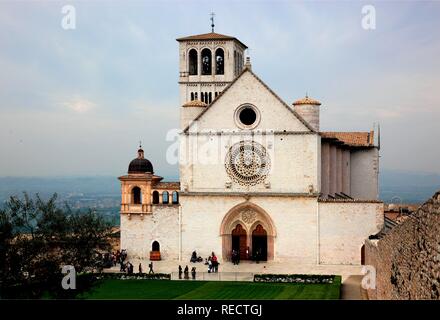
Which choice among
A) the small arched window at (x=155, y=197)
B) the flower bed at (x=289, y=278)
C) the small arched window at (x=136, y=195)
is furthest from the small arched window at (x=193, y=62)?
the flower bed at (x=289, y=278)

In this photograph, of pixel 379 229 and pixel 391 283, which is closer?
pixel 391 283

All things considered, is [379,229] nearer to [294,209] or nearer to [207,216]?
[294,209]

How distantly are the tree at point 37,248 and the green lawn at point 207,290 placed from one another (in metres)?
3.41

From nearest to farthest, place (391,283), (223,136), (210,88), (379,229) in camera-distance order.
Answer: (391,283) < (379,229) < (223,136) < (210,88)

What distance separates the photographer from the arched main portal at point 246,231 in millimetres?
46250

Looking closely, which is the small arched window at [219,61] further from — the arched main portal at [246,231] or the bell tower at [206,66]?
the arched main portal at [246,231]

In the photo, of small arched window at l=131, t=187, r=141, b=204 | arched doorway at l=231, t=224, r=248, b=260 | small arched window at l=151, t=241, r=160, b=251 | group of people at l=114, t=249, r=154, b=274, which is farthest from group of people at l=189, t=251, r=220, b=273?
small arched window at l=131, t=187, r=141, b=204

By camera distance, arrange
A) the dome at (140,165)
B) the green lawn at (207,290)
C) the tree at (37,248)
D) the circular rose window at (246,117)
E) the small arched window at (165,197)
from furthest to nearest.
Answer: the dome at (140,165), the small arched window at (165,197), the circular rose window at (246,117), the green lawn at (207,290), the tree at (37,248)

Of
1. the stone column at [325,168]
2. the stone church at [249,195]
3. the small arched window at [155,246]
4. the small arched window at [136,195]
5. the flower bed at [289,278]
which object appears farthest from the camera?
the small arched window at [136,195]

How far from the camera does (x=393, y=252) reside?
19312 mm

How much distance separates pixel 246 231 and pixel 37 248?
21785 millimetres
